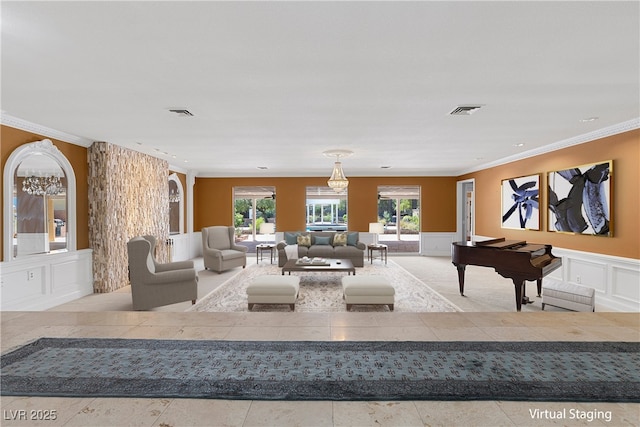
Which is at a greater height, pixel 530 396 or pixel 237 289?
pixel 530 396

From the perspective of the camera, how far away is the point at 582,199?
17.2ft

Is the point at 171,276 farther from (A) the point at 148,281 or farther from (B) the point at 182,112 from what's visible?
(B) the point at 182,112

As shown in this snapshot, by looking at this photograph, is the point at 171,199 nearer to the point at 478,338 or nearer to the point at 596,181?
the point at 478,338

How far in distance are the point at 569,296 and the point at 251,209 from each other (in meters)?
9.67

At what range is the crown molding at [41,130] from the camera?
4230 millimetres

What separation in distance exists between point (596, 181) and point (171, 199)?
31.0 ft

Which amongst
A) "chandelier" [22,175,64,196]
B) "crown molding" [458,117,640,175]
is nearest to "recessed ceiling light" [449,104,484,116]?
"crown molding" [458,117,640,175]

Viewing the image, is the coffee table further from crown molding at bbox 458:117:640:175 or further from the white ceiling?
crown molding at bbox 458:117:640:175

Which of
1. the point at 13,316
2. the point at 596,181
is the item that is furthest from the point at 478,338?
the point at 596,181

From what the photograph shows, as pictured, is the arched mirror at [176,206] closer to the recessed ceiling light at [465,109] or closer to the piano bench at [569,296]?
the recessed ceiling light at [465,109]

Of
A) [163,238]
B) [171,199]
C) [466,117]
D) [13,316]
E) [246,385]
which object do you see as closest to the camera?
[246,385]

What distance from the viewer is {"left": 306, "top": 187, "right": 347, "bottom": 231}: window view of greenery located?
11984 millimetres

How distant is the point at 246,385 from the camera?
1.75 meters

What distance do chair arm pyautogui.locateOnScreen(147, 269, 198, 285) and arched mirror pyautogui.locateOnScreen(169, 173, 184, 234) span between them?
15.8ft
